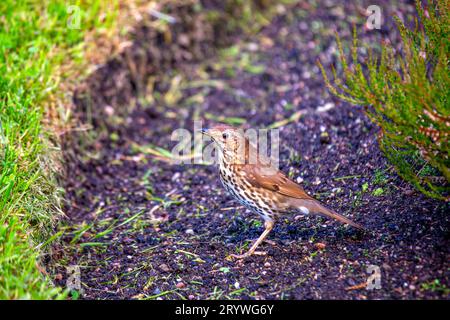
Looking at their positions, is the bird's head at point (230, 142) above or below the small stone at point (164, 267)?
above

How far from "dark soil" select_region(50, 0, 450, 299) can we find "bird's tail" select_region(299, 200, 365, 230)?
20cm

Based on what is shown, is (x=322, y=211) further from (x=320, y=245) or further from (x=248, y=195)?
(x=248, y=195)

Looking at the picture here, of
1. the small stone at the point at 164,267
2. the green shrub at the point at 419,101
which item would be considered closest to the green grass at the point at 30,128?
the small stone at the point at 164,267

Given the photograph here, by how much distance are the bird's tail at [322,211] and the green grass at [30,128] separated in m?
1.86

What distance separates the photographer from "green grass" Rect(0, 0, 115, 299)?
410 cm

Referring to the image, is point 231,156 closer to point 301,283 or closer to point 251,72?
point 301,283

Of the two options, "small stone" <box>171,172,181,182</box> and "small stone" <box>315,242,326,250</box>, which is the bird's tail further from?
"small stone" <box>171,172,181,182</box>

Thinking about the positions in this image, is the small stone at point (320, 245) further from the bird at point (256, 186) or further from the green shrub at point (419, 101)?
the green shrub at point (419, 101)

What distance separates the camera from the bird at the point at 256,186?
4770 mm

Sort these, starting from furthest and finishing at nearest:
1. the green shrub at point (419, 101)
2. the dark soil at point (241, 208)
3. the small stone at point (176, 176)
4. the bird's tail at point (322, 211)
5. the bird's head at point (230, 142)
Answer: the small stone at point (176, 176) → the bird's head at point (230, 142) → the bird's tail at point (322, 211) → the dark soil at point (241, 208) → the green shrub at point (419, 101)

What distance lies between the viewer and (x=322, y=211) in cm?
461

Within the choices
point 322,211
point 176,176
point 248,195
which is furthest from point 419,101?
point 176,176

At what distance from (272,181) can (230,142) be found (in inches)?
17.9
